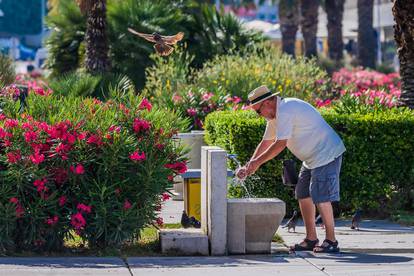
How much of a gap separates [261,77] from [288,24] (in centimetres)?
2673

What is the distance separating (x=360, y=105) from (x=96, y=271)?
5.37m

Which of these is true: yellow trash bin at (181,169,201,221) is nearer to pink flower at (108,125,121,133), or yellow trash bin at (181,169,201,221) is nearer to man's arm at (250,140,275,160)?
man's arm at (250,140,275,160)

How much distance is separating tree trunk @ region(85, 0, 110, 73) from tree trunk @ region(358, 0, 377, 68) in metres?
22.5

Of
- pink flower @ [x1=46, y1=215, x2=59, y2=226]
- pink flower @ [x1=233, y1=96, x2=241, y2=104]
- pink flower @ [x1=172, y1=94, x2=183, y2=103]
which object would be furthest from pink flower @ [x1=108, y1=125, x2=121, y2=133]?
pink flower @ [x1=172, y1=94, x2=183, y2=103]

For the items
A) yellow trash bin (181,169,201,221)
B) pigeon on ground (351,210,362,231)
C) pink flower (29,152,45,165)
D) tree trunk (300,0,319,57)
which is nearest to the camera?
pink flower (29,152,45,165)

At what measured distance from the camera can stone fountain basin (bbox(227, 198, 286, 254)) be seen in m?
9.71

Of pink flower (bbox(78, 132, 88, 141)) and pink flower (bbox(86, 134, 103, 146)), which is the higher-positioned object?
pink flower (bbox(78, 132, 88, 141))

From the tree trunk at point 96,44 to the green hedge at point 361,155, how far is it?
1059 centimetres

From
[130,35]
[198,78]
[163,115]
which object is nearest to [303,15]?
[130,35]

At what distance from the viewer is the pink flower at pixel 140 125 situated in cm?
980

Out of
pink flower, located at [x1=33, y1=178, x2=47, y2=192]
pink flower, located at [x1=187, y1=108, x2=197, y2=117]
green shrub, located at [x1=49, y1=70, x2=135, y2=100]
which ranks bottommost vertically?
pink flower, located at [x1=33, y1=178, x2=47, y2=192]

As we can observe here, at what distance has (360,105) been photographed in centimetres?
1297

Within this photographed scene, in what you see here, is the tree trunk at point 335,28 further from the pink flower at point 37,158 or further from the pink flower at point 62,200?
the pink flower at point 37,158

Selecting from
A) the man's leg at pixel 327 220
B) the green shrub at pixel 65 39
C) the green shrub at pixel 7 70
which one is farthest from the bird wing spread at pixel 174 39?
the green shrub at pixel 65 39
